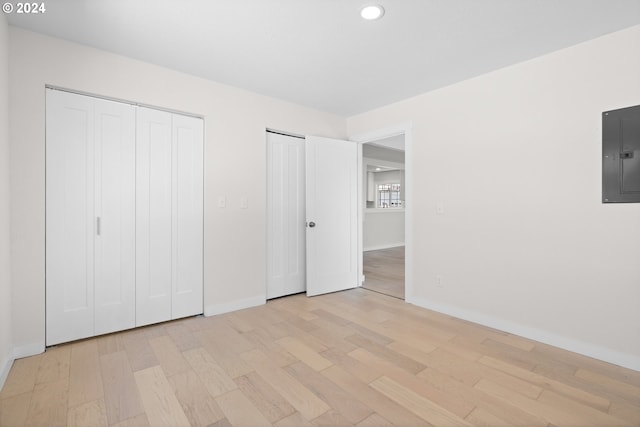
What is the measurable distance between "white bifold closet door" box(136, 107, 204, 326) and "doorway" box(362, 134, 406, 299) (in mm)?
2429

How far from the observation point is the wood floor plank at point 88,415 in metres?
1.57

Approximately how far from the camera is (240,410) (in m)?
1.67

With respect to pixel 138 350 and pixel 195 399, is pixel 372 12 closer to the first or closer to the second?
pixel 195 399

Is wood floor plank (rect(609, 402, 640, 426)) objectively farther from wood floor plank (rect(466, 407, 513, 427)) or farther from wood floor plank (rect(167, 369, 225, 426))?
wood floor plank (rect(167, 369, 225, 426))

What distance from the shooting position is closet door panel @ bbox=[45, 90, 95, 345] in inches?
93.1

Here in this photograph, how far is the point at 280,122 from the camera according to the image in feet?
12.1

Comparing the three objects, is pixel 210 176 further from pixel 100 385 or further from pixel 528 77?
pixel 528 77

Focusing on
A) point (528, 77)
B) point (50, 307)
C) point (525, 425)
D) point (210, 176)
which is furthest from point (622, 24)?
point (50, 307)

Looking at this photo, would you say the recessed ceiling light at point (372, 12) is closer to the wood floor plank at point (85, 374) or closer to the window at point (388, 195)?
the wood floor plank at point (85, 374)

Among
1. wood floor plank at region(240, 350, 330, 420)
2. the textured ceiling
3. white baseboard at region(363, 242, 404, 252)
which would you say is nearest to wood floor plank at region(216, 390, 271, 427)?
wood floor plank at region(240, 350, 330, 420)

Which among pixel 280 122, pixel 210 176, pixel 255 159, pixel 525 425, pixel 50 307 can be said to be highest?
pixel 280 122

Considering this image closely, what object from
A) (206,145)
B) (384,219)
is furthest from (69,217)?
(384,219)

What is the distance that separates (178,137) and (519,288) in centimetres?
357

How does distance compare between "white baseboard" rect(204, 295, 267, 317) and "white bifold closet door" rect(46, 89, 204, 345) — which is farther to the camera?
"white baseboard" rect(204, 295, 267, 317)
